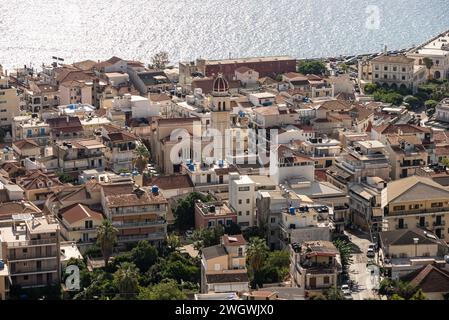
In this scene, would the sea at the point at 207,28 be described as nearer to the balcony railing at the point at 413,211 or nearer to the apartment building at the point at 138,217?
the apartment building at the point at 138,217

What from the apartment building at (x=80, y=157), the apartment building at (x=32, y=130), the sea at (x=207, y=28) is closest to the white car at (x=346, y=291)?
the apartment building at (x=80, y=157)

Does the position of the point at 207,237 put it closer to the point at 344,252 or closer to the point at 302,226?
the point at 302,226

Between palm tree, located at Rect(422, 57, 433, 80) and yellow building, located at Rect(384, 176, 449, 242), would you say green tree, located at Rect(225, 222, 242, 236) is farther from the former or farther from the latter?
palm tree, located at Rect(422, 57, 433, 80)

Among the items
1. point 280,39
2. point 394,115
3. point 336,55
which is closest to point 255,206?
point 394,115

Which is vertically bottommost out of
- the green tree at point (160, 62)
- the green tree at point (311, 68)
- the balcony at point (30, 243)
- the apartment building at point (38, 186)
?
the balcony at point (30, 243)
